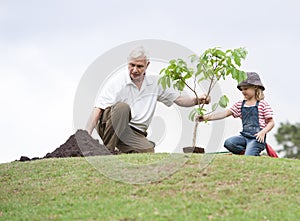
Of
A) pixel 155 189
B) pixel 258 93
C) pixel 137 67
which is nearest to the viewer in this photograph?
pixel 155 189

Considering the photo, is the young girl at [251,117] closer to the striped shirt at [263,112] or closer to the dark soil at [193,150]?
the striped shirt at [263,112]

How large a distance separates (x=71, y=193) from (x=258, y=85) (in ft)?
11.8

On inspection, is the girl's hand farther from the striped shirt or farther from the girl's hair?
the girl's hair

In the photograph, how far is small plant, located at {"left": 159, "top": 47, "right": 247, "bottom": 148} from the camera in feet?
27.7

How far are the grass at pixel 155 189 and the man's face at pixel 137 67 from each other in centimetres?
143

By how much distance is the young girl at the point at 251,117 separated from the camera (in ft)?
28.8

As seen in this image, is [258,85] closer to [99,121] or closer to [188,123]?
[188,123]

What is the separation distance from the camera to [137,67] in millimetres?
8773

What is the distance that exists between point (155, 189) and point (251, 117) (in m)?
2.79

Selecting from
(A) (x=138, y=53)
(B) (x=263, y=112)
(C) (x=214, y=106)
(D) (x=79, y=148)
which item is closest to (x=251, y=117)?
(B) (x=263, y=112)

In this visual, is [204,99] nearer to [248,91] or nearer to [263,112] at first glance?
[248,91]

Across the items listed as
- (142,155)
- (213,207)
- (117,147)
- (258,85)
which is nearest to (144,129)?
(117,147)

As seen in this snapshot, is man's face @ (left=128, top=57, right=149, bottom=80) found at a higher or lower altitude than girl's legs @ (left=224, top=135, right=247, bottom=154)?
higher

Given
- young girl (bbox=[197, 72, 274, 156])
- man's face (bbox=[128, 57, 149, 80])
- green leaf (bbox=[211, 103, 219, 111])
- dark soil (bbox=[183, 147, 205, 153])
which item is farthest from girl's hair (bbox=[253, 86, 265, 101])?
man's face (bbox=[128, 57, 149, 80])
